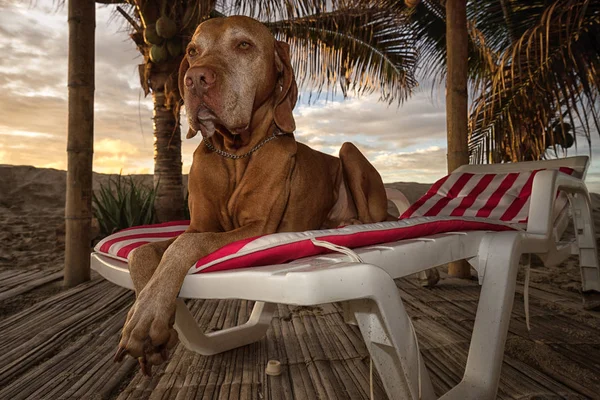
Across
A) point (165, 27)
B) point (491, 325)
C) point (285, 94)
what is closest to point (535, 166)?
point (491, 325)

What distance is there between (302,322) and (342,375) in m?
0.86

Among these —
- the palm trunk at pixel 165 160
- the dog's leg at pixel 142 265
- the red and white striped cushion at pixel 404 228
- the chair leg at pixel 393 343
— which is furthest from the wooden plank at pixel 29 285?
the chair leg at pixel 393 343

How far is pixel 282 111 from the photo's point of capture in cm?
191

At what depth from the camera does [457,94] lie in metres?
4.27

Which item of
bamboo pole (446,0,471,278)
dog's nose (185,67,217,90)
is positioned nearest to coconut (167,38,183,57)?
bamboo pole (446,0,471,278)

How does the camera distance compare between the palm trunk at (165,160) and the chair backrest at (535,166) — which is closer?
the chair backrest at (535,166)

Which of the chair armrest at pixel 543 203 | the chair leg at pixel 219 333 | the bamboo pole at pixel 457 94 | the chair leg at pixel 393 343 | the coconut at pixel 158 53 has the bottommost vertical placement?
the chair leg at pixel 219 333

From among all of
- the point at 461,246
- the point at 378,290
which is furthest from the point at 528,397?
the point at 378,290

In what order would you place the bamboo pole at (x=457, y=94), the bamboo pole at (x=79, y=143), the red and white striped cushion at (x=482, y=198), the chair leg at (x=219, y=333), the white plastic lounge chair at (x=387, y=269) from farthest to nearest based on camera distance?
the bamboo pole at (x=457, y=94) < the bamboo pole at (x=79, y=143) < the red and white striped cushion at (x=482, y=198) < the chair leg at (x=219, y=333) < the white plastic lounge chair at (x=387, y=269)

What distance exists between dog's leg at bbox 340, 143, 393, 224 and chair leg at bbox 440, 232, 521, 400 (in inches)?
33.7

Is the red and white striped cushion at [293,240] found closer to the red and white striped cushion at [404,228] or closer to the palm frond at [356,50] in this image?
the red and white striped cushion at [404,228]

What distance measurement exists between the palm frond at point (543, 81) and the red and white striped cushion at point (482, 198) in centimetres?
293

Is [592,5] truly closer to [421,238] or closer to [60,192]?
[421,238]

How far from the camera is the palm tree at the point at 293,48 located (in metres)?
6.02
